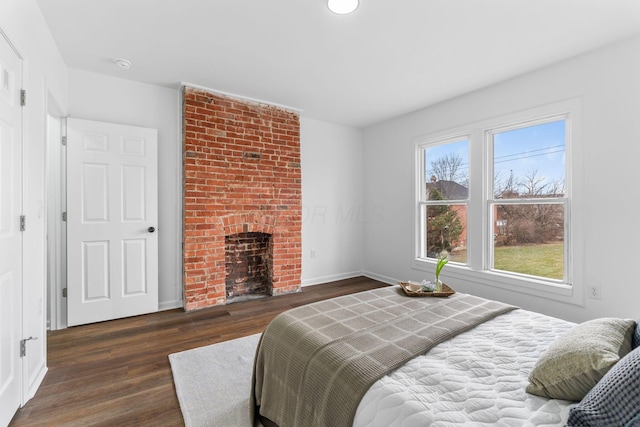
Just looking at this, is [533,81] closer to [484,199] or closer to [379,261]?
[484,199]

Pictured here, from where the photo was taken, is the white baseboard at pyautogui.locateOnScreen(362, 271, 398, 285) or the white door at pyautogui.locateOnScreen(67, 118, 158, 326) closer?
the white door at pyautogui.locateOnScreen(67, 118, 158, 326)

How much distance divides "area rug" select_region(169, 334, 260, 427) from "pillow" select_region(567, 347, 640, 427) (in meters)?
1.53

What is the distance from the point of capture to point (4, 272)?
60.7 inches

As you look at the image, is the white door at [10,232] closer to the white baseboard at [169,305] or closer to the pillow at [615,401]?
the white baseboard at [169,305]

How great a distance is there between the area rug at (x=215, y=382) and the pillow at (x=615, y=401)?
153 centimetres

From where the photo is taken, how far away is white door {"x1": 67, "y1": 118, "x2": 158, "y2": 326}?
291cm

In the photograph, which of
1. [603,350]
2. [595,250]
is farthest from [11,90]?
[595,250]

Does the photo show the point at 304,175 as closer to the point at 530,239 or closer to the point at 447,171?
the point at 447,171

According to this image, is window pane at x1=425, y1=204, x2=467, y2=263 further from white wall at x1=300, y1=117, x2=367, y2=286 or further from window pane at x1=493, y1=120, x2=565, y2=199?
white wall at x1=300, y1=117, x2=367, y2=286

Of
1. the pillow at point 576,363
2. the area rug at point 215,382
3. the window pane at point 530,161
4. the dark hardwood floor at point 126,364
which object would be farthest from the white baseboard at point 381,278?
the pillow at point 576,363

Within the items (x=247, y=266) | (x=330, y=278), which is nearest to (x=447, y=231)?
(x=330, y=278)

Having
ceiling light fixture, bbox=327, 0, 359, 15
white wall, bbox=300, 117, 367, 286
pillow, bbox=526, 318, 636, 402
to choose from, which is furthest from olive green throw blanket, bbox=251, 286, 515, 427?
white wall, bbox=300, 117, 367, 286

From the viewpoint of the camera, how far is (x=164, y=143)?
340 cm

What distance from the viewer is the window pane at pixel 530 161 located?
9.52ft
